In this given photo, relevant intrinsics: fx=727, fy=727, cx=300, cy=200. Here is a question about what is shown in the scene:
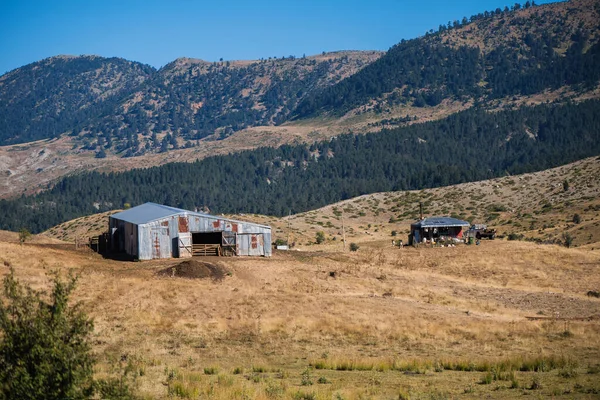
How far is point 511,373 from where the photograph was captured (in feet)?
79.9

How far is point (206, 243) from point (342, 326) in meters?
27.8

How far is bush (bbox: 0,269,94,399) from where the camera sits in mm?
14781

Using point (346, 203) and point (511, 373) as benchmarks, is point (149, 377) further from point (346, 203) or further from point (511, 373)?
point (346, 203)

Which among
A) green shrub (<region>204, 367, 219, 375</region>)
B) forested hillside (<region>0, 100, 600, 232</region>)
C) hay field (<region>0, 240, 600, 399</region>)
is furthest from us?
forested hillside (<region>0, 100, 600, 232</region>)

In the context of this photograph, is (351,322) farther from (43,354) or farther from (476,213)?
(476,213)

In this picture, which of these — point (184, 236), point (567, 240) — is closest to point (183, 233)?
point (184, 236)

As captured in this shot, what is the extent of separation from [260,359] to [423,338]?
8966mm

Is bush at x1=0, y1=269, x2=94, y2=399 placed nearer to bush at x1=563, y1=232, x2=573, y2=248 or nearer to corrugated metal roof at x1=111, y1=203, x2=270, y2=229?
corrugated metal roof at x1=111, y1=203, x2=270, y2=229

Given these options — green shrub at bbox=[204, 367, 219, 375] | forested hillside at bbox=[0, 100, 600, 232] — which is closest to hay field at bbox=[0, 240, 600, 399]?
green shrub at bbox=[204, 367, 219, 375]

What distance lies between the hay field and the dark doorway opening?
3.72 m

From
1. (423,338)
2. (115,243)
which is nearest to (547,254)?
(423,338)

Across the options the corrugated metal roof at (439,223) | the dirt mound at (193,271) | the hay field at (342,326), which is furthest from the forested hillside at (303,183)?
the dirt mound at (193,271)

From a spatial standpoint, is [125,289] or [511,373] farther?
[125,289]

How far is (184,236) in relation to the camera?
186 ft
